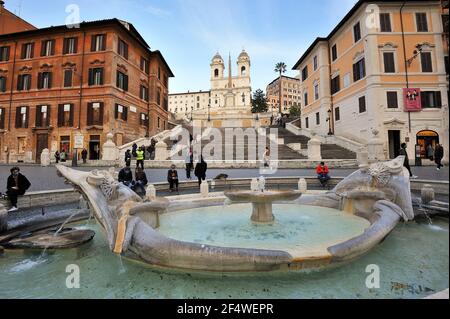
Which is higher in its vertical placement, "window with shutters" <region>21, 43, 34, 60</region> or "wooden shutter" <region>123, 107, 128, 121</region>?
"window with shutters" <region>21, 43, 34, 60</region>

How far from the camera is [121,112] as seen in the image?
27.2 meters

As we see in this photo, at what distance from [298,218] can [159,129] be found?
3232 cm

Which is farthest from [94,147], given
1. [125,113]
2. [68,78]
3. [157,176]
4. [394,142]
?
[394,142]

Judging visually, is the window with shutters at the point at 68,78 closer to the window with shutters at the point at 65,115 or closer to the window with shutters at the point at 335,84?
the window with shutters at the point at 65,115

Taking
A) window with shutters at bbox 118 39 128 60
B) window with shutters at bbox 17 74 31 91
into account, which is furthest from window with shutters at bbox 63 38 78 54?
window with shutters at bbox 17 74 31 91

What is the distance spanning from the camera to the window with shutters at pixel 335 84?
91.0 ft

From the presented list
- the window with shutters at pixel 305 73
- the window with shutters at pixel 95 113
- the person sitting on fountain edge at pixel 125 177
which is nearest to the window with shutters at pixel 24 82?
the window with shutters at pixel 95 113

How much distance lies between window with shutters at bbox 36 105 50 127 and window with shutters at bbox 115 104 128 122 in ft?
26.1

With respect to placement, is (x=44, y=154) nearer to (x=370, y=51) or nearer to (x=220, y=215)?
(x=220, y=215)

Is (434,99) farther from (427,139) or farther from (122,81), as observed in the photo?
(122,81)

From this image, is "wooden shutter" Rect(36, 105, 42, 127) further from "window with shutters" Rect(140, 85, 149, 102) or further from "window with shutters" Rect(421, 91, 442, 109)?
"window with shutters" Rect(421, 91, 442, 109)

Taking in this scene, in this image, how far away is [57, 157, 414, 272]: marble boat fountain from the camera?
2.79m

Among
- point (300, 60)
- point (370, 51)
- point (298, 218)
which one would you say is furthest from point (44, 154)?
point (300, 60)

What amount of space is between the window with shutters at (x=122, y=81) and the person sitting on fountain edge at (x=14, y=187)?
2305 cm
